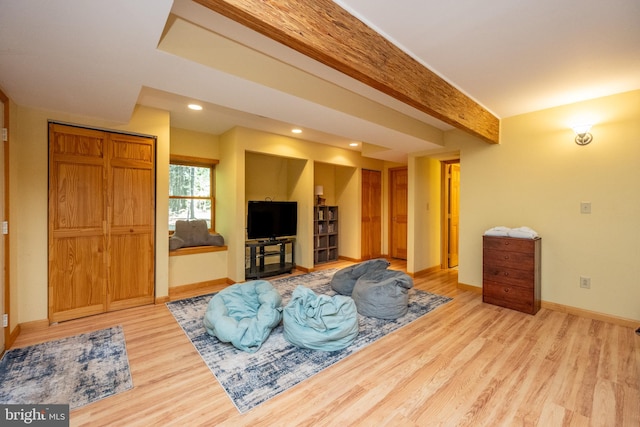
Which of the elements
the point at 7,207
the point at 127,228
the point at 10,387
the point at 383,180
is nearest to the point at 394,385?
the point at 10,387

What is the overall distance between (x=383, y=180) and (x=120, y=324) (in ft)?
19.3

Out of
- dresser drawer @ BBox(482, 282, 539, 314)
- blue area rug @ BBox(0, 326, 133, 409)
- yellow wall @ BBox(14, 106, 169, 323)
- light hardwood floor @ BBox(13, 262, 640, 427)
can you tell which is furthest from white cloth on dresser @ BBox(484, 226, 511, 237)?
yellow wall @ BBox(14, 106, 169, 323)

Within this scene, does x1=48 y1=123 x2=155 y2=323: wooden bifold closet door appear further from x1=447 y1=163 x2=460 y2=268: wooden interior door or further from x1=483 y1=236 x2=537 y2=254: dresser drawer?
x1=447 y1=163 x2=460 y2=268: wooden interior door

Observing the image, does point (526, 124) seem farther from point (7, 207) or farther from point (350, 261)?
point (7, 207)

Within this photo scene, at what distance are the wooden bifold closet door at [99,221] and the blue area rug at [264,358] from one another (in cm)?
74

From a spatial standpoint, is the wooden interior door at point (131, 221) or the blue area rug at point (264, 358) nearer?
the blue area rug at point (264, 358)

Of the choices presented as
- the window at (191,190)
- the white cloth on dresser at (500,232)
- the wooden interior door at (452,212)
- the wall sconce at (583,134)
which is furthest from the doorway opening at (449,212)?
the window at (191,190)

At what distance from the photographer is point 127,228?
3379 millimetres

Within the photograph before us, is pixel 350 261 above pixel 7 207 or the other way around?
the other way around

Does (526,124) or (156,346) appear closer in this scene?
(156,346)

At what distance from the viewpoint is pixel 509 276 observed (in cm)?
344

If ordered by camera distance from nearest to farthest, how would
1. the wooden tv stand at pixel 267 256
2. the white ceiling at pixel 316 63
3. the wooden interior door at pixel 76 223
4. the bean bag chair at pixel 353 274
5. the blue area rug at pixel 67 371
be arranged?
the white ceiling at pixel 316 63 < the blue area rug at pixel 67 371 < the wooden interior door at pixel 76 223 < the bean bag chair at pixel 353 274 < the wooden tv stand at pixel 267 256

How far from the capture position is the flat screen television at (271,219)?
4.82m
